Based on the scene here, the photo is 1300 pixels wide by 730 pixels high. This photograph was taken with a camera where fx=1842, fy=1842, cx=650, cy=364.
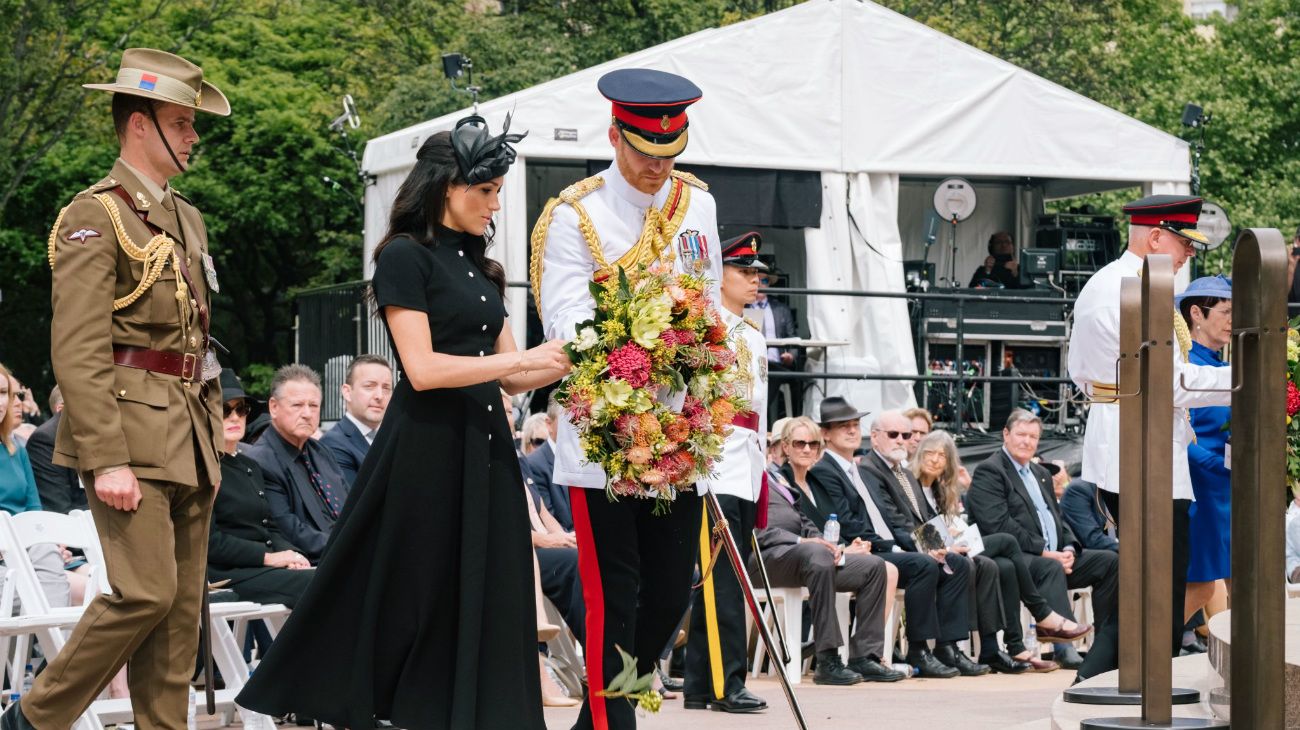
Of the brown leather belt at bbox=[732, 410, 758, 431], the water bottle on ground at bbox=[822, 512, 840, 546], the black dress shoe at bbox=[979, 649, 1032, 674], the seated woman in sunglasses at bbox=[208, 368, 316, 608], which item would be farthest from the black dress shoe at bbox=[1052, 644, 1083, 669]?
the seated woman in sunglasses at bbox=[208, 368, 316, 608]

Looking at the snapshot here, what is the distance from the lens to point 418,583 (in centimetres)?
504

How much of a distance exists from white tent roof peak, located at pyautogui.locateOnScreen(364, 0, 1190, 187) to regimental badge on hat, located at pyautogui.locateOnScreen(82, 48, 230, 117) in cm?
1012

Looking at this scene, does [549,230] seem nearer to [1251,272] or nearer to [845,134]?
[1251,272]

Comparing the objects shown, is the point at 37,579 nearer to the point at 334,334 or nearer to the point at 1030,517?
the point at 1030,517

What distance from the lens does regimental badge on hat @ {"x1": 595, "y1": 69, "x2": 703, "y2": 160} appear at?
17.8 feet

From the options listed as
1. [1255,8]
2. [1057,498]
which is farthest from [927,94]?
[1255,8]

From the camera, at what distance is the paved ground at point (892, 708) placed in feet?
24.8

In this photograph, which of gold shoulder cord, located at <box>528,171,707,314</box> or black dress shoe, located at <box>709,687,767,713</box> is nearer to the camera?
gold shoulder cord, located at <box>528,171,707,314</box>

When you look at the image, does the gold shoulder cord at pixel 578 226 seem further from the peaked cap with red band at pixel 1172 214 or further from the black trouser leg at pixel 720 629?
the peaked cap with red band at pixel 1172 214

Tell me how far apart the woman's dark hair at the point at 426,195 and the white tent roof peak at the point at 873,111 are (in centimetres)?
1033

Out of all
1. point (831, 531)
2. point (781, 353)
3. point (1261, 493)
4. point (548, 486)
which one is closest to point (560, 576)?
point (548, 486)

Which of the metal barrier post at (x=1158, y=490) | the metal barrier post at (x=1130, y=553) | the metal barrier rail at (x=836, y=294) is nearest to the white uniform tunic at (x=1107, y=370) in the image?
the metal barrier post at (x=1130, y=553)

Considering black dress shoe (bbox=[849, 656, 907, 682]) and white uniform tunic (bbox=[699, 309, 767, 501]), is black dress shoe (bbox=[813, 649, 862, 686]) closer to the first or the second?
black dress shoe (bbox=[849, 656, 907, 682])

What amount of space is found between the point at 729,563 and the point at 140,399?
3.46 m
